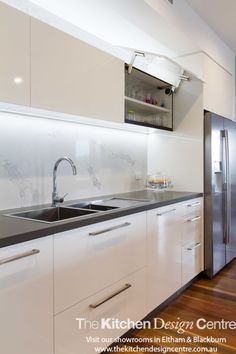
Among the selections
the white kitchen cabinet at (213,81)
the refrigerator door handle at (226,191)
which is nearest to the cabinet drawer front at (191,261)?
the refrigerator door handle at (226,191)

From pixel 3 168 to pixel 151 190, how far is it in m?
1.67

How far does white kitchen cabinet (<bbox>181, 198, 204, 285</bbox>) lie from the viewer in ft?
8.30

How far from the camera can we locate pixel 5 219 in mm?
1433

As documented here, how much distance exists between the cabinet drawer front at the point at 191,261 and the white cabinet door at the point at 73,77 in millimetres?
1336

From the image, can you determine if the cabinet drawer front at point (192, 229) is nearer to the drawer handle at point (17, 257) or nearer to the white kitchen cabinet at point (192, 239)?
the white kitchen cabinet at point (192, 239)

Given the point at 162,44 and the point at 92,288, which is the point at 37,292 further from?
the point at 162,44

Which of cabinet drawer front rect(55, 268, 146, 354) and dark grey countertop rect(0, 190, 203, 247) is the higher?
dark grey countertop rect(0, 190, 203, 247)

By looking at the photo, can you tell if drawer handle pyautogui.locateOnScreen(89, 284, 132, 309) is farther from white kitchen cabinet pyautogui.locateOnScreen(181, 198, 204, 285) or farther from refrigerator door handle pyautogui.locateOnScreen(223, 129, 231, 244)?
refrigerator door handle pyautogui.locateOnScreen(223, 129, 231, 244)

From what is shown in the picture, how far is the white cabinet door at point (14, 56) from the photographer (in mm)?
1373

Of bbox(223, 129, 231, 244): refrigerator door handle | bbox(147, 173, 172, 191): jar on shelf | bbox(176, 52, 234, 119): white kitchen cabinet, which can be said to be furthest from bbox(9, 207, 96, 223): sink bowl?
bbox(223, 129, 231, 244): refrigerator door handle

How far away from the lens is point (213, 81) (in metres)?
3.12

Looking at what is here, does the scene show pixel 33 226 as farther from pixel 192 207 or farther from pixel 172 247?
pixel 192 207

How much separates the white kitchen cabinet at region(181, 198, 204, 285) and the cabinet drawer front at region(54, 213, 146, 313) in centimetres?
72

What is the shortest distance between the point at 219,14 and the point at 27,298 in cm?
324
